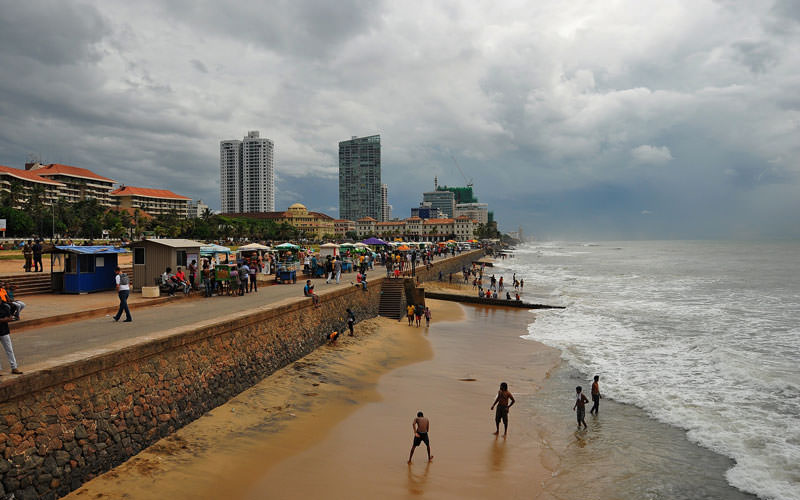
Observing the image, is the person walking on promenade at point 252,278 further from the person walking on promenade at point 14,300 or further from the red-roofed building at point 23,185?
the red-roofed building at point 23,185

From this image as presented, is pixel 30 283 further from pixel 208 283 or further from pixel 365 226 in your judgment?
pixel 365 226

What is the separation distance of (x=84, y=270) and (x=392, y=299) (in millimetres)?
13145

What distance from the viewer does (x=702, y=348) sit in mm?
17266

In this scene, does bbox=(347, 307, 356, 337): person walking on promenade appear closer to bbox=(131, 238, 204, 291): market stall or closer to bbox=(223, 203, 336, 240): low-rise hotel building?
bbox=(131, 238, 204, 291): market stall

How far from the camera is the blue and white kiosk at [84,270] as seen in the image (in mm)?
14688

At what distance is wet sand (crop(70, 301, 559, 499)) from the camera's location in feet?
23.2

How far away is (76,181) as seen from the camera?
360 ft

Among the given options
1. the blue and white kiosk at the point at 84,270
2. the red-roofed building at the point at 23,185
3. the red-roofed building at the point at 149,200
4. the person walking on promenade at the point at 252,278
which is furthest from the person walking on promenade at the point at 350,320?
the red-roofed building at the point at 149,200

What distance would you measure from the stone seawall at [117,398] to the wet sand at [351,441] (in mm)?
323

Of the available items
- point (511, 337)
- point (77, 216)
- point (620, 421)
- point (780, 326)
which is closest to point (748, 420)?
point (620, 421)

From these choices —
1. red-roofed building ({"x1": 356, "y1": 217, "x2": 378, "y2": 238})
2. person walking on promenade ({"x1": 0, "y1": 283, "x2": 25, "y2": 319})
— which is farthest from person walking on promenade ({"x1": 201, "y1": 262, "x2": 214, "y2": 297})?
red-roofed building ({"x1": 356, "y1": 217, "x2": 378, "y2": 238})

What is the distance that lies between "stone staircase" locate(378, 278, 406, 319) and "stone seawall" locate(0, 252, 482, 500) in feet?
35.3

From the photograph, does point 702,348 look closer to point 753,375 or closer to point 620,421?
point 753,375

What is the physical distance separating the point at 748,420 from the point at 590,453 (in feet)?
16.1
